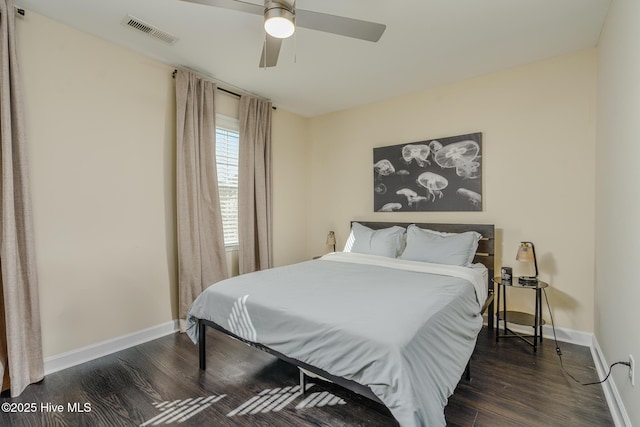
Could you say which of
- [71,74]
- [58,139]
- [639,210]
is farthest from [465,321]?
[71,74]

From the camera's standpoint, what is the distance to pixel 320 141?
4766mm

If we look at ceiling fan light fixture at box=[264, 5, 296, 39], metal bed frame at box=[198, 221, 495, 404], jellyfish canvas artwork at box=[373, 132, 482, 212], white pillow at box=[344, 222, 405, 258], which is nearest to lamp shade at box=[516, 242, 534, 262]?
metal bed frame at box=[198, 221, 495, 404]

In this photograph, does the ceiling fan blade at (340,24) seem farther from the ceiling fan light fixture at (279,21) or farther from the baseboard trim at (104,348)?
the baseboard trim at (104,348)

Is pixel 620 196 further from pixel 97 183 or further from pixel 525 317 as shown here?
pixel 97 183

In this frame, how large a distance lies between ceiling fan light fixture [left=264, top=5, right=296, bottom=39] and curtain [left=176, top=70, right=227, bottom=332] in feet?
5.55

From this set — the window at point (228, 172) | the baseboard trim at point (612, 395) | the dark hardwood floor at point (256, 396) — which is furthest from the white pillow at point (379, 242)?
the baseboard trim at point (612, 395)

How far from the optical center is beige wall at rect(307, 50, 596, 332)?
9.31 feet

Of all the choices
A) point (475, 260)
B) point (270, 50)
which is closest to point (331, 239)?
point (475, 260)

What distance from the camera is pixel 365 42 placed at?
267 centimetres

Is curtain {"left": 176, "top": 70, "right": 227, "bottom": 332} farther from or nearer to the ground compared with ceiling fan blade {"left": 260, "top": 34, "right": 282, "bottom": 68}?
nearer to the ground

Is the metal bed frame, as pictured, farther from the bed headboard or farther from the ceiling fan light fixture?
the ceiling fan light fixture

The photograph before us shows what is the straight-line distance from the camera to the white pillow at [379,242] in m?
3.45

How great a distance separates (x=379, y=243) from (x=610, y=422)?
2.17 meters

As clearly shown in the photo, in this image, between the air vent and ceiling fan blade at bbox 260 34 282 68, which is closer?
ceiling fan blade at bbox 260 34 282 68
